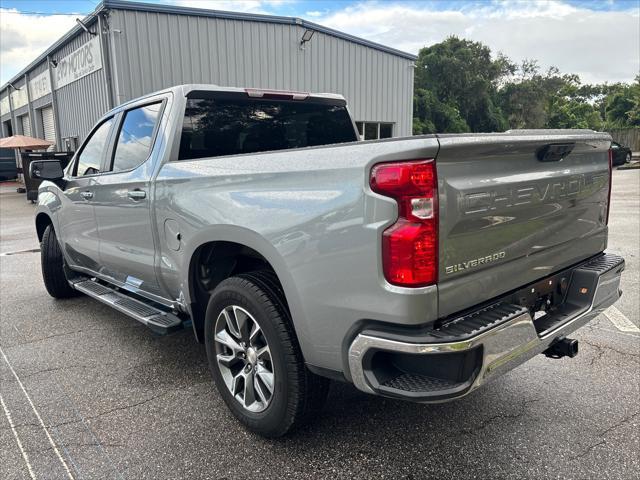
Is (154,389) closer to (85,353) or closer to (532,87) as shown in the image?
(85,353)

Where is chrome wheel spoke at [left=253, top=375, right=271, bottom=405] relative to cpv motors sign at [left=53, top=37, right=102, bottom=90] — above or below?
below

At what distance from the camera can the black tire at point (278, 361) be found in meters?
2.39

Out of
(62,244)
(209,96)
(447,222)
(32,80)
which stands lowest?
(62,244)

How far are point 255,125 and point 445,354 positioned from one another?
243 centimetres

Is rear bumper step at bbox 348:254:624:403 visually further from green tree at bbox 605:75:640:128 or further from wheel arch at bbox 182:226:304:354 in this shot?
green tree at bbox 605:75:640:128

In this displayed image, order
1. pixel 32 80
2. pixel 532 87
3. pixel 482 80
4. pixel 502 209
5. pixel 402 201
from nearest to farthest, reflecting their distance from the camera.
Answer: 1. pixel 402 201
2. pixel 502 209
3. pixel 32 80
4. pixel 482 80
5. pixel 532 87

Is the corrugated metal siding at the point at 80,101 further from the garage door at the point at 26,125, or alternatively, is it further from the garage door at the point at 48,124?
the garage door at the point at 26,125

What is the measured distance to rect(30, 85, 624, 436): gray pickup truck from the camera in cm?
195

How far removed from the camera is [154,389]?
130 inches

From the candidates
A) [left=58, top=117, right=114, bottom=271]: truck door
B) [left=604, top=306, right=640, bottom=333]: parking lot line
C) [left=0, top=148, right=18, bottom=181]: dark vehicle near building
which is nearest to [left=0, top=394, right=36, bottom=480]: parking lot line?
[left=58, top=117, right=114, bottom=271]: truck door

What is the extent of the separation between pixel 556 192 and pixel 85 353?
11.6 feet

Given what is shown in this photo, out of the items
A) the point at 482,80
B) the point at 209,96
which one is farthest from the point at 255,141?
the point at 482,80

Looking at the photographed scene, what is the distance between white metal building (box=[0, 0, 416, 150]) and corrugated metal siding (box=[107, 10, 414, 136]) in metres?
0.03

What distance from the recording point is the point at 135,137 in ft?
12.2
